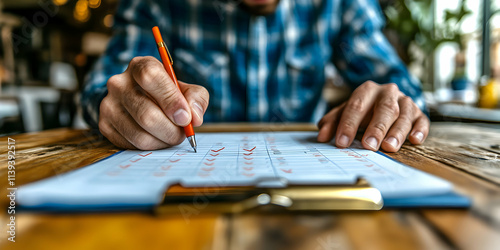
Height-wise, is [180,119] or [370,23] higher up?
[370,23]

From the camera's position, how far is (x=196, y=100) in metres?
0.40

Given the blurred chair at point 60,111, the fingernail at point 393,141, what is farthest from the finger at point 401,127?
the blurred chair at point 60,111

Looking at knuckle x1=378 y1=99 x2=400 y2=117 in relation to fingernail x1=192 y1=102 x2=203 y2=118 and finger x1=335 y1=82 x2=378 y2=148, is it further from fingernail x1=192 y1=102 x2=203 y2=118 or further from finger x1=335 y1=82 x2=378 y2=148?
fingernail x1=192 y1=102 x2=203 y2=118

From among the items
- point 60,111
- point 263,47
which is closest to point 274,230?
point 263,47

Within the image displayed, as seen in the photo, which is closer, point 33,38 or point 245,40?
point 245,40

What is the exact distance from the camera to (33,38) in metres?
3.09

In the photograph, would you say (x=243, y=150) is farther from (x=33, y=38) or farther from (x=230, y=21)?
(x=33, y=38)

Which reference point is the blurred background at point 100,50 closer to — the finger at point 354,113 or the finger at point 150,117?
the finger at point 150,117

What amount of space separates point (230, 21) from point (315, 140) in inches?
25.4

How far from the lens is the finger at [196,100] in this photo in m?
0.39

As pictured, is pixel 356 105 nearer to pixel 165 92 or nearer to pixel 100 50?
pixel 165 92

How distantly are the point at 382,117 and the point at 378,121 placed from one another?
0.04 ft

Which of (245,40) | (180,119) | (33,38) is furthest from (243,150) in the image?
(33,38)

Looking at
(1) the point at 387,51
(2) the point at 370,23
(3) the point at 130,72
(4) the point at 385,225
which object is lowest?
(4) the point at 385,225
